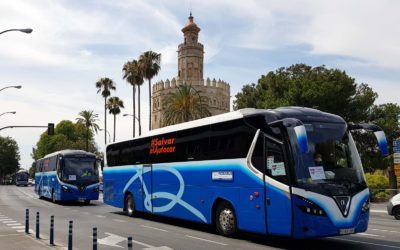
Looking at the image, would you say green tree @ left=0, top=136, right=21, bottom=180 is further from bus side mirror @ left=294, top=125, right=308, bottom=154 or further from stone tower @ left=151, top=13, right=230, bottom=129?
bus side mirror @ left=294, top=125, right=308, bottom=154

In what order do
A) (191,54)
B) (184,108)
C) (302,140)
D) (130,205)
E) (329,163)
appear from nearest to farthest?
(302,140)
(329,163)
(130,205)
(184,108)
(191,54)

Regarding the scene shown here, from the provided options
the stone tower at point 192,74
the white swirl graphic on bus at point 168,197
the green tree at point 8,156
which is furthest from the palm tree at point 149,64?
the green tree at point 8,156

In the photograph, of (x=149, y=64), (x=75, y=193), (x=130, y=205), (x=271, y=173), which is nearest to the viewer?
(x=271, y=173)

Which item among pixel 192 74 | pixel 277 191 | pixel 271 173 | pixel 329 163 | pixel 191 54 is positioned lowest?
pixel 277 191

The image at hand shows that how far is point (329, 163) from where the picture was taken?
38.3 ft

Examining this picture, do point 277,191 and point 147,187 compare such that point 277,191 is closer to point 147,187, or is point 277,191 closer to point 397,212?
point 147,187

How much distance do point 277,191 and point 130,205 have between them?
11002 millimetres

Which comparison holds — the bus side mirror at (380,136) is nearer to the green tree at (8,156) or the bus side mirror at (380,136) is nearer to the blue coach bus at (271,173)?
the blue coach bus at (271,173)

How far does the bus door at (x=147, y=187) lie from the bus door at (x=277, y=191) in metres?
7.76

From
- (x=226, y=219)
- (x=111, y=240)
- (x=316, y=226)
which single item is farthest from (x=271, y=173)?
(x=111, y=240)

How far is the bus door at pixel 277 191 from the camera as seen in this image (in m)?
11.5

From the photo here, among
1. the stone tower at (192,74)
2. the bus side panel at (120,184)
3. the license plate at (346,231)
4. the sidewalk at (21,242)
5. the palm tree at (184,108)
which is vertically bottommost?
the sidewalk at (21,242)

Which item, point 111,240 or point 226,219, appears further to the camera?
point 226,219

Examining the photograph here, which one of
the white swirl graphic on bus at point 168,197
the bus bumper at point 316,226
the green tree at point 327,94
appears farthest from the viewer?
the green tree at point 327,94
